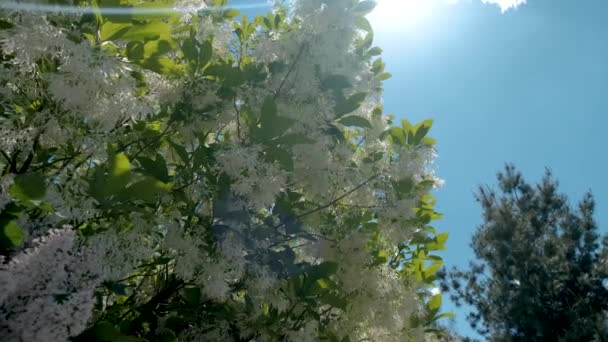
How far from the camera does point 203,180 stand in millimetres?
2795

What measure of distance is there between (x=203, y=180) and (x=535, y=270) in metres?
15.7

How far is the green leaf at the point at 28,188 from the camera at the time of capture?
6.14 ft

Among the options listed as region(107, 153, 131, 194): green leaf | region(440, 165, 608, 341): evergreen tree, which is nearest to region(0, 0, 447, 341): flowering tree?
region(107, 153, 131, 194): green leaf

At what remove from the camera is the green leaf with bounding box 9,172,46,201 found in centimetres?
187

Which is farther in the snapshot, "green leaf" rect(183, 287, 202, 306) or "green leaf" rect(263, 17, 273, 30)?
"green leaf" rect(263, 17, 273, 30)

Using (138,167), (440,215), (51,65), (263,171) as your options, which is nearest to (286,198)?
(263,171)

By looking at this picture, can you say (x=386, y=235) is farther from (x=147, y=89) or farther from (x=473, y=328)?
(x=473, y=328)

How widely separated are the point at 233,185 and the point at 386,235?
1.17 meters

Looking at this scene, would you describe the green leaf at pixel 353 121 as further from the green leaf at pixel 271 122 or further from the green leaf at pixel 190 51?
the green leaf at pixel 190 51

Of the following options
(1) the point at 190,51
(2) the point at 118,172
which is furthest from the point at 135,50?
(2) the point at 118,172

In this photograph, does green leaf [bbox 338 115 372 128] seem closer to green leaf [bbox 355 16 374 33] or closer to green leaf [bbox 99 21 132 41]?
green leaf [bbox 355 16 374 33]

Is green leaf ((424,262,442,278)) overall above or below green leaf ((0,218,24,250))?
above

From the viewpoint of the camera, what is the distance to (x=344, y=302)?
10.4ft

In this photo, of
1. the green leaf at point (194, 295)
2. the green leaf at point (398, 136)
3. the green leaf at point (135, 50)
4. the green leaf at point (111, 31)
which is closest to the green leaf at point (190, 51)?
the green leaf at point (135, 50)
